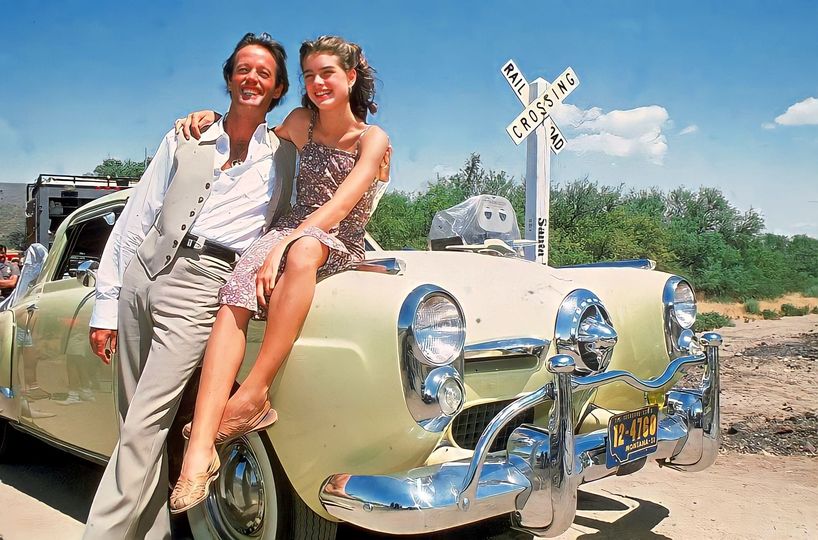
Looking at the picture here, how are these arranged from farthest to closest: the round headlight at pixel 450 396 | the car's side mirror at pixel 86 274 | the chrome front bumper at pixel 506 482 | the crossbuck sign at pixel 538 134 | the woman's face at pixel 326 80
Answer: the crossbuck sign at pixel 538 134 < the car's side mirror at pixel 86 274 < the woman's face at pixel 326 80 < the round headlight at pixel 450 396 < the chrome front bumper at pixel 506 482

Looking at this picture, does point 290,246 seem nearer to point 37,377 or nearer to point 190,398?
point 190,398

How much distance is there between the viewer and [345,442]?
232 cm

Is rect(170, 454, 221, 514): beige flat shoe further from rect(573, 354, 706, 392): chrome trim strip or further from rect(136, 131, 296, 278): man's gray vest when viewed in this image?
rect(573, 354, 706, 392): chrome trim strip

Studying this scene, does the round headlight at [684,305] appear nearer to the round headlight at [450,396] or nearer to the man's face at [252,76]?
the round headlight at [450,396]

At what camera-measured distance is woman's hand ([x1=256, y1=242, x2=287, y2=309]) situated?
239cm

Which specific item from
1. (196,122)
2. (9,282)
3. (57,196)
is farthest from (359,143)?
(9,282)

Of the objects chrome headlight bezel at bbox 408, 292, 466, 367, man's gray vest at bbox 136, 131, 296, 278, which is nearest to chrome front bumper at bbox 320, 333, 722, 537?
chrome headlight bezel at bbox 408, 292, 466, 367

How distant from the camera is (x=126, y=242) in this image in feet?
9.21

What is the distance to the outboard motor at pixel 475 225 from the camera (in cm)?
421

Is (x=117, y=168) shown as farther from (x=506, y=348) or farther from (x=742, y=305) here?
(x=506, y=348)

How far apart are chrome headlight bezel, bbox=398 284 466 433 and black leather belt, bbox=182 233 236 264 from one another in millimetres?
769

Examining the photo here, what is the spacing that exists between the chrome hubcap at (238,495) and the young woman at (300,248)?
0.92 feet

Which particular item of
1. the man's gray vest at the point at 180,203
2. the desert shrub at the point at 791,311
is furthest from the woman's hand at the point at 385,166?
the desert shrub at the point at 791,311

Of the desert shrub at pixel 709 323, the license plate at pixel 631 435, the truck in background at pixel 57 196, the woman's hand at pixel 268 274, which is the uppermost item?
the truck in background at pixel 57 196
